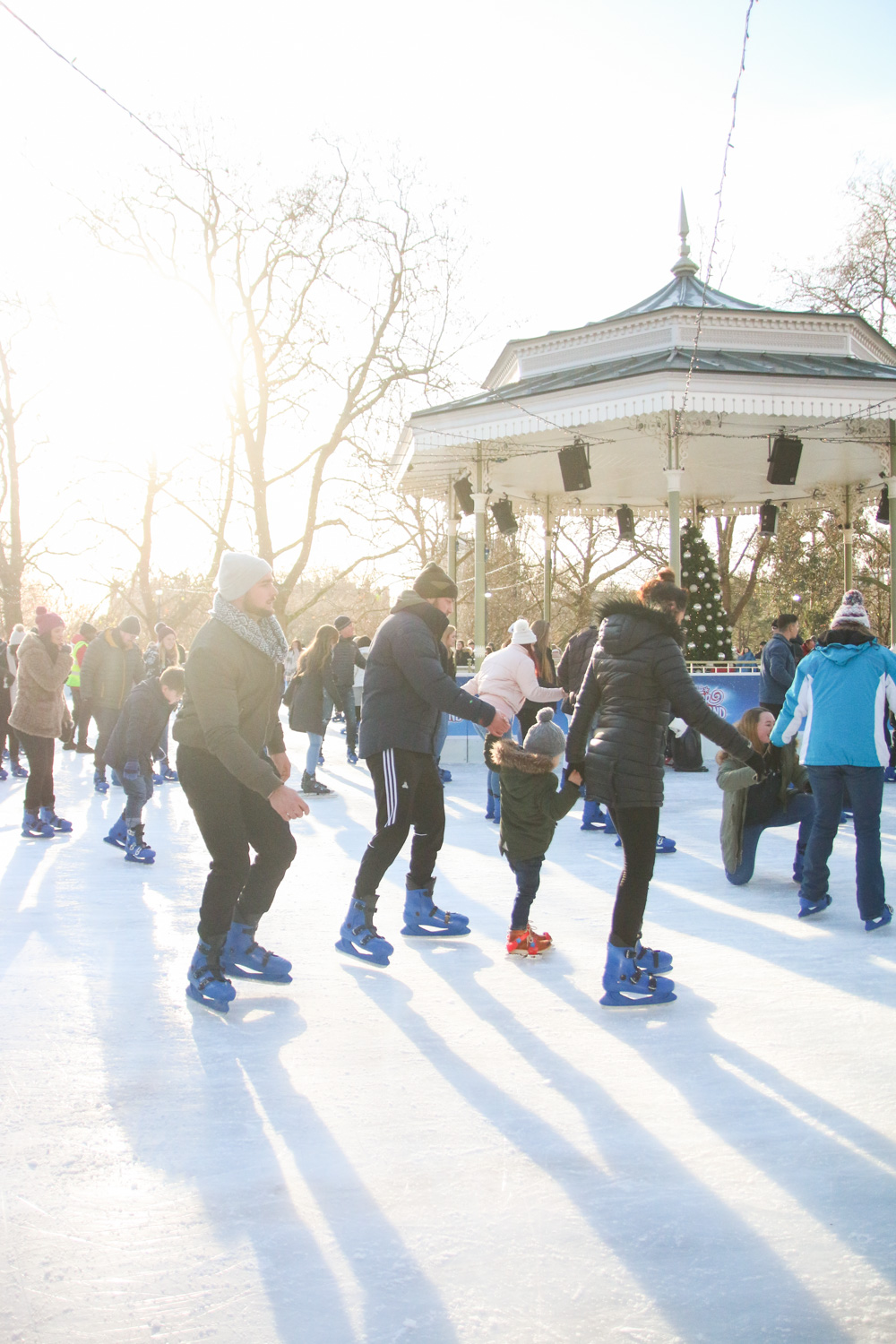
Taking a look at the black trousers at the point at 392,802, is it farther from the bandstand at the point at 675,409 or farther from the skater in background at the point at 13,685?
the bandstand at the point at 675,409

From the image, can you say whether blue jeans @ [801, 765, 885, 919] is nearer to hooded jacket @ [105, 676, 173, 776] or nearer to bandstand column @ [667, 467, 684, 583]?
hooded jacket @ [105, 676, 173, 776]

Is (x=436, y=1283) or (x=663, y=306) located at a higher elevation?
(x=663, y=306)

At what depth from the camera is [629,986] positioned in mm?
4102

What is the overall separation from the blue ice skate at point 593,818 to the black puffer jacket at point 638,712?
4.35 meters

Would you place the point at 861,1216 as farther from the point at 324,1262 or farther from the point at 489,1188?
the point at 324,1262

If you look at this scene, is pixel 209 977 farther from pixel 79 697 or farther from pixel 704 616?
pixel 79 697

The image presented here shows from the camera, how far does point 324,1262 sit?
230cm

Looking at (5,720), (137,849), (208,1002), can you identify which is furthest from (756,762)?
(5,720)

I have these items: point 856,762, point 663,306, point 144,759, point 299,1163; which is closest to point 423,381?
point 663,306

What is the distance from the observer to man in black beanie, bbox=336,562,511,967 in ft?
15.3

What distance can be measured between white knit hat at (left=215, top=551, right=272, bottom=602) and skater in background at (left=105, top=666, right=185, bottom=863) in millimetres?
3098

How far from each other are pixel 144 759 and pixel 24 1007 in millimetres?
3439

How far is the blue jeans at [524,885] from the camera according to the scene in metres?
4.84

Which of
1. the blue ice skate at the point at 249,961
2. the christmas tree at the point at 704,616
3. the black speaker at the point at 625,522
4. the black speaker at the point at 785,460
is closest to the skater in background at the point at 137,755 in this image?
the blue ice skate at the point at 249,961
